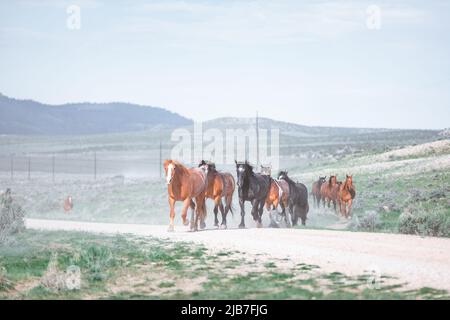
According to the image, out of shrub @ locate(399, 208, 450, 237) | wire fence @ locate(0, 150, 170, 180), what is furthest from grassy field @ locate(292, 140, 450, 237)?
wire fence @ locate(0, 150, 170, 180)

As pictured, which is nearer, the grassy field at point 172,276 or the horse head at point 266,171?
the grassy field at point 172,276

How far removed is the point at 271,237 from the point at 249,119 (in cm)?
15507

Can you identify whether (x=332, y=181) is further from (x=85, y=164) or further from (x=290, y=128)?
(x=290, y=128)

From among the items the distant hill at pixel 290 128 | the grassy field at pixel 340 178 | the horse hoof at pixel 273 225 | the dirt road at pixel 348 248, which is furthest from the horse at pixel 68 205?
the distant hill at pixel 290 128

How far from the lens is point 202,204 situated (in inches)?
1138

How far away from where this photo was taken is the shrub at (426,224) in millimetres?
27422

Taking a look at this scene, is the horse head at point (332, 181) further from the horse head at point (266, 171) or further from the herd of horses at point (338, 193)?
the horse head at point (266, 171)

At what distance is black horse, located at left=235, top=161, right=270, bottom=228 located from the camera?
29.1 metres

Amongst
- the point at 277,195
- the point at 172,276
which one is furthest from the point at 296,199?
the point at 172,276

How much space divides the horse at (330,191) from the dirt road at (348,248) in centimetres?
1273

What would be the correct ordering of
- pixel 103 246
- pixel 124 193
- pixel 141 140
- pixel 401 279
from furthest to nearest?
pixel 141 140 < pixel 124 193 < pixel 103 246 < pixel 401 279

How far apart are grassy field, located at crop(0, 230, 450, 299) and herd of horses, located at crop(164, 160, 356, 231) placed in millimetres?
3445
